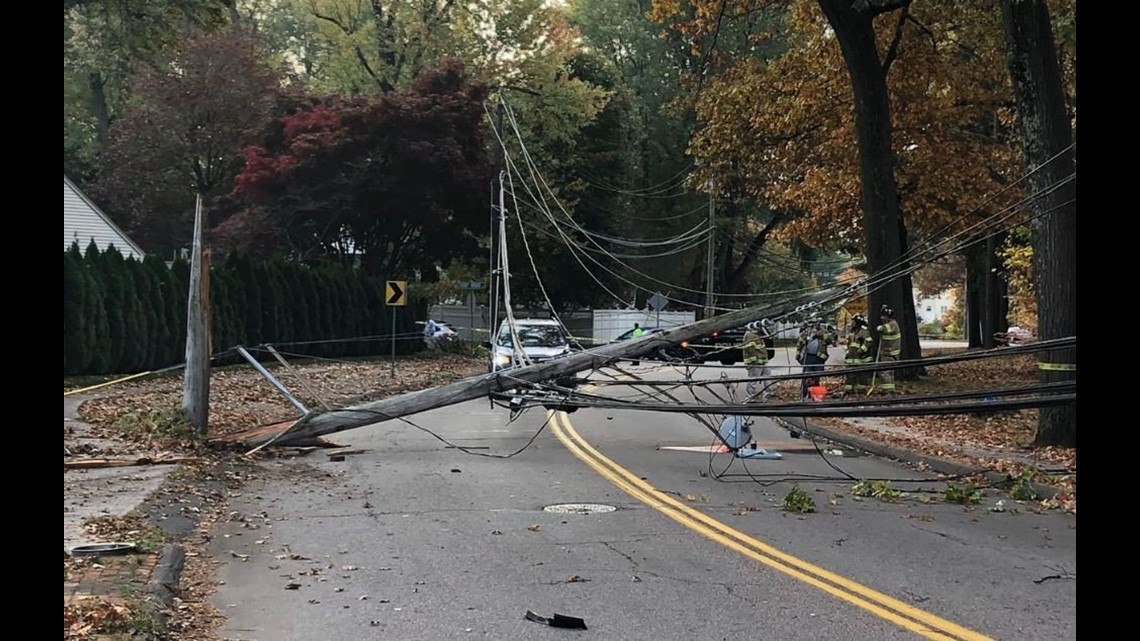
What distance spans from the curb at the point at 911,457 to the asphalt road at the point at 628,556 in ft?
2.06

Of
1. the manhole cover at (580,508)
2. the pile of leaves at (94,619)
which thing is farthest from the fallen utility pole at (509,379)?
the pile of leaves at (94,619)

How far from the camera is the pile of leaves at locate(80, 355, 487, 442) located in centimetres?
1332

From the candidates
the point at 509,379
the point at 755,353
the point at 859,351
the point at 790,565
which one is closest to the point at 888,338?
the point at 859,351

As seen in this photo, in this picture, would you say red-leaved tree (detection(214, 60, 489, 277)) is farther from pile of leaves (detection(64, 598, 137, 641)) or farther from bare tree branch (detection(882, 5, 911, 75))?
pile of leaves (detection(64, 598, 137, 641))

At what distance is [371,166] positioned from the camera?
1316 inches

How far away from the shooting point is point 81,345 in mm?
21078

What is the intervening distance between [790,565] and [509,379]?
559 cm

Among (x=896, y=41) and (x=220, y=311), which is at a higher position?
(x=896, y=41)

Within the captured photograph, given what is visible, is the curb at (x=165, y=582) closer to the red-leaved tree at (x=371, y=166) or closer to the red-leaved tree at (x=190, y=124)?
the red-leaved tree at (x=371, y=166)

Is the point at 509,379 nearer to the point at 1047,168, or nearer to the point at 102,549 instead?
the point at 102,549

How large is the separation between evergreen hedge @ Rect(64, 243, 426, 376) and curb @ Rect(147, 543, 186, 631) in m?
9.99

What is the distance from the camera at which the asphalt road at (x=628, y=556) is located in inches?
235

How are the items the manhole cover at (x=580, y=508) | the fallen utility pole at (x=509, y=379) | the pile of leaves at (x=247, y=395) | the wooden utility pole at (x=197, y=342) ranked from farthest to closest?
the pile of leaves at (x=247, y=395) → the wooden utility pole at (x=197, y=342) → the fallen utility pole at (x=509, y=379) → the manhole cover at (x=580, y=508)

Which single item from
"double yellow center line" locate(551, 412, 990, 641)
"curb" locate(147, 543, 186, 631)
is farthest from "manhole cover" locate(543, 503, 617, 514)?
"curb" locate(147, 543, 186, 631)
